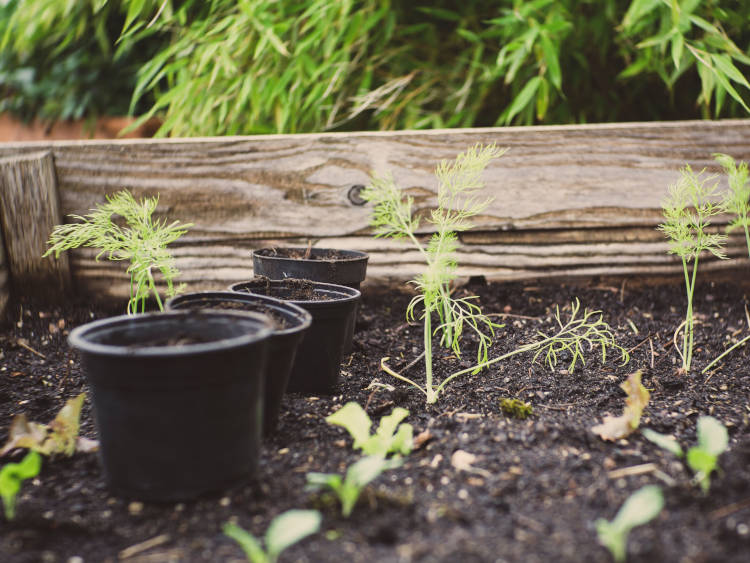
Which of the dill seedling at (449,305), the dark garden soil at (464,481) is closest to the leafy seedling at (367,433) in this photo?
the dark garden soil at (464,481)

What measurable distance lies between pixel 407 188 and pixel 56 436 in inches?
53.4

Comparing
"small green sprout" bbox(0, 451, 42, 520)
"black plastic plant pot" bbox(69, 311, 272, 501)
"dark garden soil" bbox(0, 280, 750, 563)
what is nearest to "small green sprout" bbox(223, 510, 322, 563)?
"dark garden soil" bbox(0, 280, 750, 563)

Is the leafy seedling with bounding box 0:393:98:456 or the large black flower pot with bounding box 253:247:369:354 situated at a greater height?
the large black flower pot with bounding box 253:247:369:354

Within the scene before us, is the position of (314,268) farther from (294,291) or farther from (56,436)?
(56,436)

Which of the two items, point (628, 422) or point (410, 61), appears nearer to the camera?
point (628, 422)

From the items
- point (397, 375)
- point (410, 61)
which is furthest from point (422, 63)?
→ point (397, 375)

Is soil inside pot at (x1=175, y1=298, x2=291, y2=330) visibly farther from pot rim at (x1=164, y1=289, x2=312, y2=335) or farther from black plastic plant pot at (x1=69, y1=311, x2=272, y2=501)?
black plastic plant pot at (x1=69, y1=311, x2=272, y2=501)

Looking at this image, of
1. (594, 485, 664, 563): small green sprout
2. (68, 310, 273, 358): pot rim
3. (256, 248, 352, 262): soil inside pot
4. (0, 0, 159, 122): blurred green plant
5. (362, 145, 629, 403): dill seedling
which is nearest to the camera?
(594, 485, 664, 563): small green sprout

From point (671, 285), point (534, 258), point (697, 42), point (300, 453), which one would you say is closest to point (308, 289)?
point (300, 453)

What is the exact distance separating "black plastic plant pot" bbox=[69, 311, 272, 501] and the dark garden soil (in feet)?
0.16

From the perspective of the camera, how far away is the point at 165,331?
1042 mm

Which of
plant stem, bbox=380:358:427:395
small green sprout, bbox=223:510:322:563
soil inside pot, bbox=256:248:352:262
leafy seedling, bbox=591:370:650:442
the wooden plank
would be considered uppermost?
soil inside pot, bbox=256:248:352:262

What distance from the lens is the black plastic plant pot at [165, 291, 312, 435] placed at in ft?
3.77

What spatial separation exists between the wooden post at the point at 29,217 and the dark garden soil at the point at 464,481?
16.5 inches
